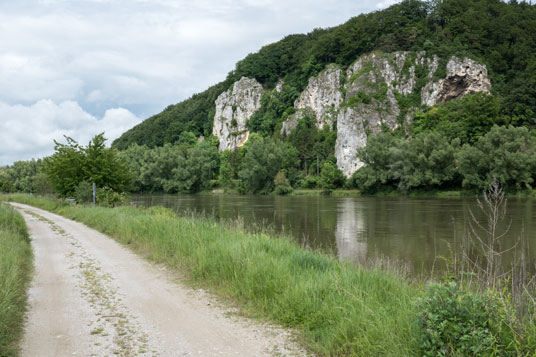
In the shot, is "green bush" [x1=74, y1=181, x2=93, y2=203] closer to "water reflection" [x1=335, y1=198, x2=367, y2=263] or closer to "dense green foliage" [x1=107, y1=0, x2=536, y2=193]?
"water reflection" [x1=335, y1=198, x2=367, y2=263]

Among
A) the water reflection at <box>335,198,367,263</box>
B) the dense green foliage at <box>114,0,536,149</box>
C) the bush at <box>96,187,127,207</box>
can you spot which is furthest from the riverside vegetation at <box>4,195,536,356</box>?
the dense green foliage at <box>114,0,536,149</box>

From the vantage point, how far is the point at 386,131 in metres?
105

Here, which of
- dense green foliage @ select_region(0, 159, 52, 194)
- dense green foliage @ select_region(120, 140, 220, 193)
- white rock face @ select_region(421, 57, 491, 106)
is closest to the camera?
dense green foliage @ select_region(0, 159, 52, 194)

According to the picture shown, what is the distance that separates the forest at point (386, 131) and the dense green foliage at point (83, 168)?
10.7 feet

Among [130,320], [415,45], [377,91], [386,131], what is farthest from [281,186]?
[130,320]

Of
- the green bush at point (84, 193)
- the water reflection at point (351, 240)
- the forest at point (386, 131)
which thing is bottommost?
the water reflection at point (351, 240)

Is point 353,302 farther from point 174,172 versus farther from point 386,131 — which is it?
point 386,131

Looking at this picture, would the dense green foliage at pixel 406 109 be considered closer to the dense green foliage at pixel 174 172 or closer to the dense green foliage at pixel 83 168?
the dense green foliage at pixel 174 172

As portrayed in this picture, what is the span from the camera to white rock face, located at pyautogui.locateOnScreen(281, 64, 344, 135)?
12412 cm

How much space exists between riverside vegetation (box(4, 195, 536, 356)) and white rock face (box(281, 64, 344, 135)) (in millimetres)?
115186

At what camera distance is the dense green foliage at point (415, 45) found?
116375mm

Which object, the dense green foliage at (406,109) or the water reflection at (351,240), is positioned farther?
the dense green foliage at (406,109)

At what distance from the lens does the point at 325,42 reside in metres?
143

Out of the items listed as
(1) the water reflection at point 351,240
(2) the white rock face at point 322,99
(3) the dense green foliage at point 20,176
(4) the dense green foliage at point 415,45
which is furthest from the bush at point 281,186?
(1) the water reflection at point 351,240
